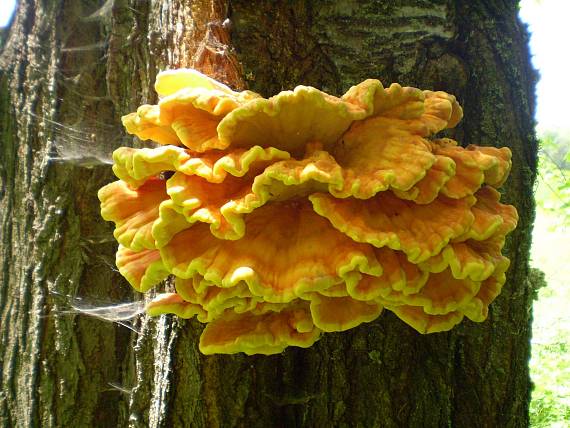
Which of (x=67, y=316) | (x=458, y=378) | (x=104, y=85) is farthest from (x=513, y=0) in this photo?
(x=67, y=316)

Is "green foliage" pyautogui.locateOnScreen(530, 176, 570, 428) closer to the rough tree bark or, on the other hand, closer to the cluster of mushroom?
the rough tree bark

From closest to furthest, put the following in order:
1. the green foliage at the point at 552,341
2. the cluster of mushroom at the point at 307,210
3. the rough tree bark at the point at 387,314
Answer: the cluster of mushroom at the point at 307,210, the rough tree bark at the point at 387,314, the green foliage at the point at 552,341

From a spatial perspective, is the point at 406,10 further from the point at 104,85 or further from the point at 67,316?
the point at 67,316

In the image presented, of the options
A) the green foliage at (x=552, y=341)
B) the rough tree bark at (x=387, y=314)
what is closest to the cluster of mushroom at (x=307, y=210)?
the rough tree bark at (x=387, y=314)

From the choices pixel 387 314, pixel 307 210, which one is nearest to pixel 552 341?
pixel 387 314

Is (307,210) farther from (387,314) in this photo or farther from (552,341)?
(552,341)

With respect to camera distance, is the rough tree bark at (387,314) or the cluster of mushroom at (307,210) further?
the rough tree bark at (387,314)

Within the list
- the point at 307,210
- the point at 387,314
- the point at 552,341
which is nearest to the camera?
the point at 307,210

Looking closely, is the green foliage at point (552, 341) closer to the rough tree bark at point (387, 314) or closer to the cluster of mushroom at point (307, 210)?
the rough tree bark at point (387, 314)
